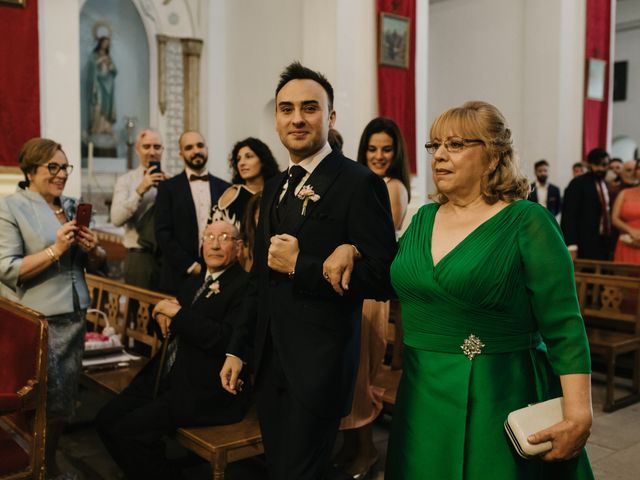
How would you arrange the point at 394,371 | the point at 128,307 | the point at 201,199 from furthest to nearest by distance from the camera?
the point at 201,199, the point at 128,307, the point at 394,371

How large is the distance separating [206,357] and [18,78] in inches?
181

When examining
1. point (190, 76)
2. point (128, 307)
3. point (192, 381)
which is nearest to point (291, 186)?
point (192, 381)

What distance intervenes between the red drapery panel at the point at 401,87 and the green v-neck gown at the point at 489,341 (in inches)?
289

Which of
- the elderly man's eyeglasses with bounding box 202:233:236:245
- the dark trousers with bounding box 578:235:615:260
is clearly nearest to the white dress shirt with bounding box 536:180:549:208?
the dark trousers with bounding box 578:235:615:260

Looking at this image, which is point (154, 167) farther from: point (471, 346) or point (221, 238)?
point (471, 346)

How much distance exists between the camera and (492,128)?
6.63ft

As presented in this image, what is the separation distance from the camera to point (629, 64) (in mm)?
18531

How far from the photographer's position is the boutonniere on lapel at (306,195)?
232cm

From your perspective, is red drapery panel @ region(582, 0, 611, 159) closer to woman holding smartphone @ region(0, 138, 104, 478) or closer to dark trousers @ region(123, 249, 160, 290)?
dark trousers @ region(123, 249, 160, 290)

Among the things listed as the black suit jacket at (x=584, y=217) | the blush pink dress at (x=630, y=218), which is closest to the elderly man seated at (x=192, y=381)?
the blush pink dress at (x=630, y=218)

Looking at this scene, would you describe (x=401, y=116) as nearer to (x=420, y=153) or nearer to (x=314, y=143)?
(x=420, y=153)

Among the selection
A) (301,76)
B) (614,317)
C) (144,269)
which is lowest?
(614,317)

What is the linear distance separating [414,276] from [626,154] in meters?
18.7

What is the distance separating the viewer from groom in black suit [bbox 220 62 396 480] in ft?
7.45
